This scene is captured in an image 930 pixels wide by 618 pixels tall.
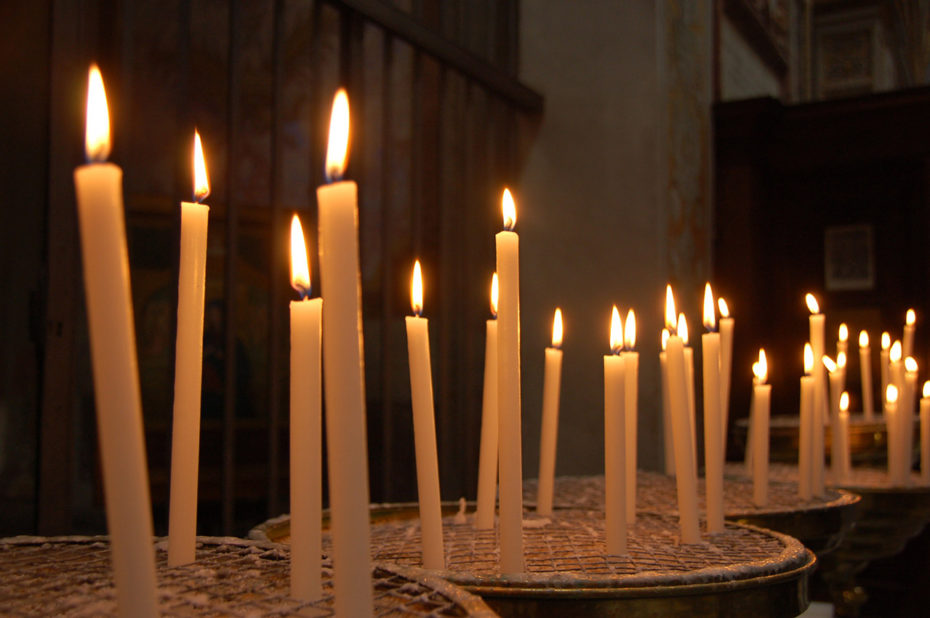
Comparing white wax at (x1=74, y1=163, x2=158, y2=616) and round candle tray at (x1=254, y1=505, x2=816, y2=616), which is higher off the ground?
white wax at (x1=74, y1=163, x2=158, y2=616)

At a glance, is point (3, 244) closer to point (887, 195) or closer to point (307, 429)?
point (307, 429)

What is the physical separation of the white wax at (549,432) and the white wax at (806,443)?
44 cm

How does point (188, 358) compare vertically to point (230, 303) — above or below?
below

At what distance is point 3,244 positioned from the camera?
167cm

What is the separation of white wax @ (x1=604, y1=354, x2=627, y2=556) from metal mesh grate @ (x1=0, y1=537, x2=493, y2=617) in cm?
31

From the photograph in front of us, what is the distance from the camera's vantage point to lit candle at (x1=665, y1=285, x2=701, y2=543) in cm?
98

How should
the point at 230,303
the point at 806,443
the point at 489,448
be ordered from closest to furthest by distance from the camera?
the point at 489,448
the point at 806,443
the point at 230,303

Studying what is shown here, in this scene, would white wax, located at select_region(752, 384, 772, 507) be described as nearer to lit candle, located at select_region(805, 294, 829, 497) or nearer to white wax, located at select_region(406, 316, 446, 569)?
lit candle, located at select_region(805, 294, 829, 497)

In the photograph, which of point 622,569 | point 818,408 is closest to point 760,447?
point 818,408

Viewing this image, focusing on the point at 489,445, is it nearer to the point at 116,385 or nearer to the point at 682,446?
the point at 682,446

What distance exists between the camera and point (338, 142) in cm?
60

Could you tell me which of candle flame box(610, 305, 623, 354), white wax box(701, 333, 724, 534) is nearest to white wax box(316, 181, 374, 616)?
candle flame box(610, 305, 623, 354)

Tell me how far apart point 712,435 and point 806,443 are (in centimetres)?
42

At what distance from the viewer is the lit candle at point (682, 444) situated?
3.20ft
